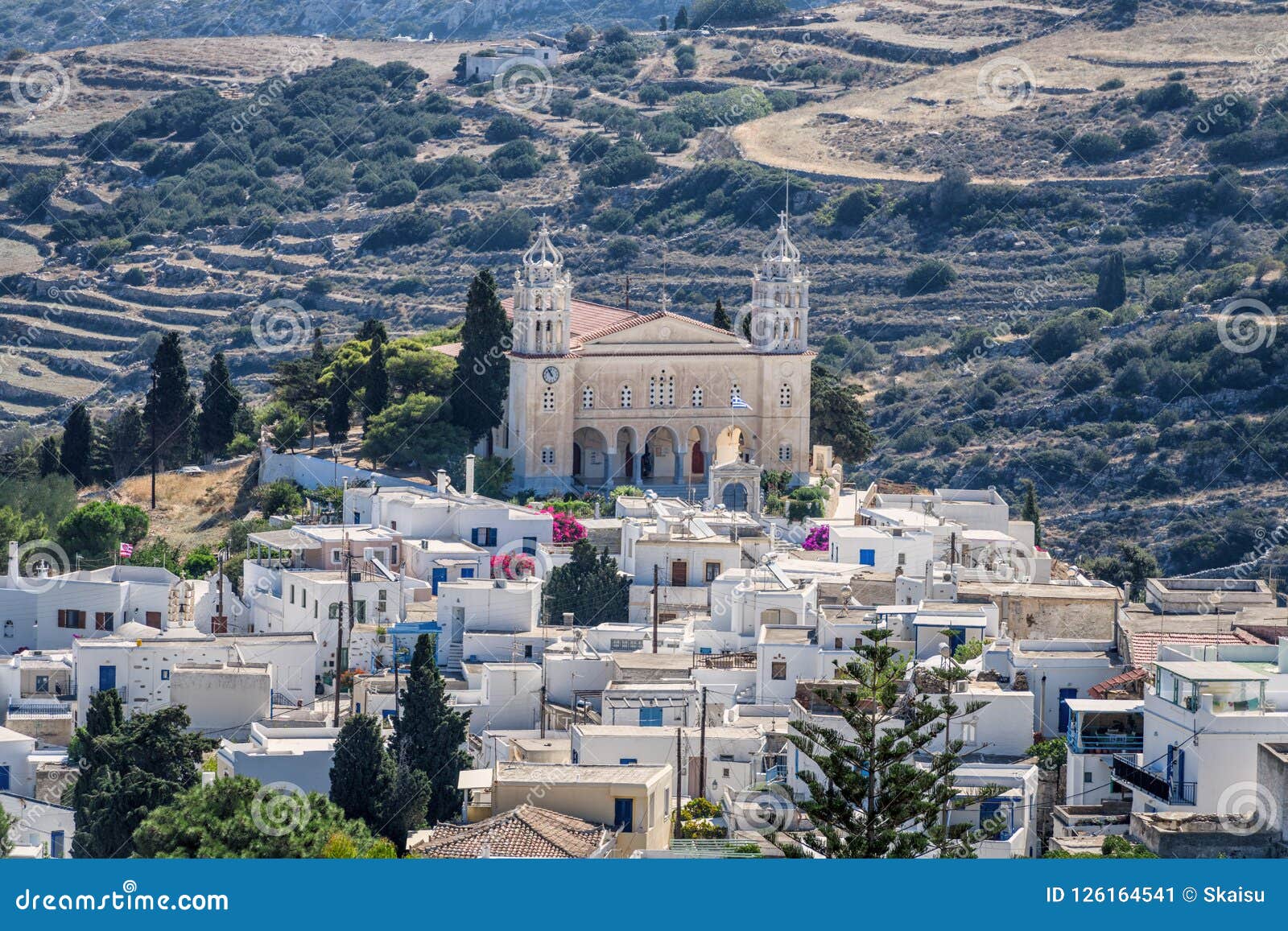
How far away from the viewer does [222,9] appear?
18550 centimetres

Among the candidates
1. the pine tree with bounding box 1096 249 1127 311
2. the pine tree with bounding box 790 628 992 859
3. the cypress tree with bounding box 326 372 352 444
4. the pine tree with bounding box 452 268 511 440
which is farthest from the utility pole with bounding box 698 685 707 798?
the pine tree with bounding box 1096 249 1127 311

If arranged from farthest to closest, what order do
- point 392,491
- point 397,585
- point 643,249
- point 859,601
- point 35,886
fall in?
1. point 643,249
2. point 392,491
3. point 397,585
4. point 859,601
5. point 35,886

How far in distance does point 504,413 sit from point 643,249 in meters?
49.1

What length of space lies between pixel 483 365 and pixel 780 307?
7300 mm

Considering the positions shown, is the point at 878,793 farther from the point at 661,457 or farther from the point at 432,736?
the point at 661,457

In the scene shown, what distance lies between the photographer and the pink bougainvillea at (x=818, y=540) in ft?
187

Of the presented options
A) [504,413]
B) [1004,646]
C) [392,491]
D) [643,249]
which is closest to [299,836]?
[1004,646]

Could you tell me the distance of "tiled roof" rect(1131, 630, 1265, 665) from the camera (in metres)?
39.7

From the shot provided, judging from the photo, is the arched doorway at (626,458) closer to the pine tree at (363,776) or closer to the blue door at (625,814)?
the pine tree at (363,776)

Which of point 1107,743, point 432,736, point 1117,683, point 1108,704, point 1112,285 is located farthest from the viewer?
point 1112,285

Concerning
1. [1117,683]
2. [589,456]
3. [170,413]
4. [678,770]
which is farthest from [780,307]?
[678,770]

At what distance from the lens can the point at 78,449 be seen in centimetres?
7356

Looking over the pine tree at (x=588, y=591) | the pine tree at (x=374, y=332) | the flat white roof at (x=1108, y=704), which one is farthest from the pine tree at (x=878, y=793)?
the pine tree at (x=374, y=332)

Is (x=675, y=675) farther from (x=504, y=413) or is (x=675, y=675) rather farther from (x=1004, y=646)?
(x=504, y=413)
